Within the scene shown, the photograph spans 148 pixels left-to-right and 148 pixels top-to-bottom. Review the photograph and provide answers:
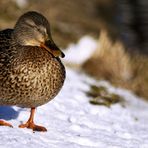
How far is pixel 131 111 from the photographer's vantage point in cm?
821

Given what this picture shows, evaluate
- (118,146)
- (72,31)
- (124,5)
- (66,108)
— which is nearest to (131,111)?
(66,108)

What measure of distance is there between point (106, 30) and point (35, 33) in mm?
10616

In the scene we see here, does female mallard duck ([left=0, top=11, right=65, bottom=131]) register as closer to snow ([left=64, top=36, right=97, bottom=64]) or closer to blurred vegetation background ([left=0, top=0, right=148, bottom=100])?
blurred vegetation background ([left=0, top=0, right=148, bottom=100])

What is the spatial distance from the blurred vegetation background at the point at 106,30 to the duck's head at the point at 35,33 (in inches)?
171

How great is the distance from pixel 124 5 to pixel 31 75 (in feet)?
54.9

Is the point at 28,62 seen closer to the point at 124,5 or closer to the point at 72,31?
the point at 72,31

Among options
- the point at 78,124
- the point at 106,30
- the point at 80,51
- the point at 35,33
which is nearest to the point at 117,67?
the point at 80,51

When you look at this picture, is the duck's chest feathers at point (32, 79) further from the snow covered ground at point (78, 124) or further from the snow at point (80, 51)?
the snow at point (80, 51)

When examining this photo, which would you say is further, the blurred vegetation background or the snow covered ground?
the blurred vegetation background

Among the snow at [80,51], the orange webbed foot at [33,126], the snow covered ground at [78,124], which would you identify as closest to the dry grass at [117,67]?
the snow at [80,51]

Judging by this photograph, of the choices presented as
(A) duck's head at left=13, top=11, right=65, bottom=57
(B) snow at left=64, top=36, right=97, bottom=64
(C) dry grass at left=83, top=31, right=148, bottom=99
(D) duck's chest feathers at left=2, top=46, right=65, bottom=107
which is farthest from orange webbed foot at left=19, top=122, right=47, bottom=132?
(B) snow at left=64, top=36, right=97, bottom=64

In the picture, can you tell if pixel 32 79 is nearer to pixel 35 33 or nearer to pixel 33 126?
pixel 35 33

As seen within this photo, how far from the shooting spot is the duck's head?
18.5 ft

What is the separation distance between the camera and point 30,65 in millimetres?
5551
